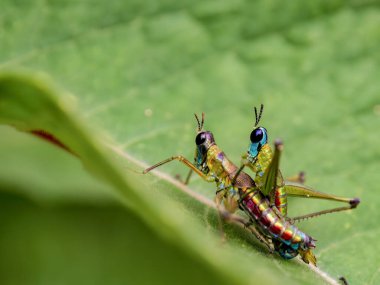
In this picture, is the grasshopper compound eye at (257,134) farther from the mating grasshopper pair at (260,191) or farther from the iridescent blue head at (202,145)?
the iridescent blue head at (202,145)

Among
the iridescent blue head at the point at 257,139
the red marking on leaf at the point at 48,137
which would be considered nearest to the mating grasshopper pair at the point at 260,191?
the iridescent blue head at the point at 257,139

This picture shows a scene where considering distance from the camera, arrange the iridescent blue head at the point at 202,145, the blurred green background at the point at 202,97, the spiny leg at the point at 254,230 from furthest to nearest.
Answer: the iridescent blue head at the point at 202,145 < the spiny leg at the point at 254,230 < the blurred green background at the point at 202,97

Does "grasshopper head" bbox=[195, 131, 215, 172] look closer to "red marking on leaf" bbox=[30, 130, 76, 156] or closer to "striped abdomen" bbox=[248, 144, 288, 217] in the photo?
"striped abdomen" bbox=[248, 144, 288, 217]

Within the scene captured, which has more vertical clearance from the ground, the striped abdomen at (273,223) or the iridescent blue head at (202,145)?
the iridescent blue head at (202,145)

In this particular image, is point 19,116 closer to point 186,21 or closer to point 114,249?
point 186,21

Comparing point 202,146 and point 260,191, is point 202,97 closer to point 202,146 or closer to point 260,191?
point 202,146

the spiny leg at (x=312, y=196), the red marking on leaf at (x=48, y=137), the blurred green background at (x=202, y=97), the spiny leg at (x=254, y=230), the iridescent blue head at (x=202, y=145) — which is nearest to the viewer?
the red marking on leaf at (x=48, y=137)
